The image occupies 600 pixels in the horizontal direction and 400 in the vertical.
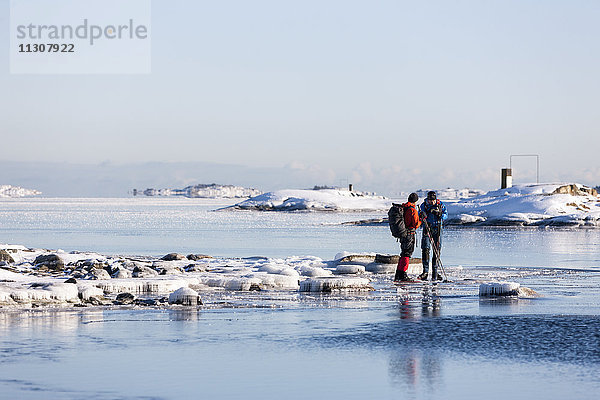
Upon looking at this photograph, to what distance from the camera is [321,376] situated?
904 centimetres

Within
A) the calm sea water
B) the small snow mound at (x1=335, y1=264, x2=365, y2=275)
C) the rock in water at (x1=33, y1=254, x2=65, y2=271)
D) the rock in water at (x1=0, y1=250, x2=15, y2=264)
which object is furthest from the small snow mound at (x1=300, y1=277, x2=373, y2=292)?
the rock in water at (x1=0, y1=250, x2=15, y2=264)

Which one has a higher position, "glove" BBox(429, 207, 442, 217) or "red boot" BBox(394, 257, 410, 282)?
→ "glove" BBox(429, 207, 442, 217)

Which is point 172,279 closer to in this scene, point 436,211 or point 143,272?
point 143,272

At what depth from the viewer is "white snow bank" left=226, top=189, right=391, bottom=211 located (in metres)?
132

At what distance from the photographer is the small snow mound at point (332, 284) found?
17188mm

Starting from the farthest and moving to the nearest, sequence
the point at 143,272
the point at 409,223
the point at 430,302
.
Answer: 1. the point at 143,272
2. the point at 409,223
3. the point at 430,302

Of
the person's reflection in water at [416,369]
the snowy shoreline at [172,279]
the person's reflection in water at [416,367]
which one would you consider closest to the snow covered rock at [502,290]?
the snowy shoreline at [172,279]

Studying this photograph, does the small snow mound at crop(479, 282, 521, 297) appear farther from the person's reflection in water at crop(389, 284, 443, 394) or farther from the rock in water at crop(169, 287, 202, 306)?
the rock in water at crop(169, 287, 202, 306)

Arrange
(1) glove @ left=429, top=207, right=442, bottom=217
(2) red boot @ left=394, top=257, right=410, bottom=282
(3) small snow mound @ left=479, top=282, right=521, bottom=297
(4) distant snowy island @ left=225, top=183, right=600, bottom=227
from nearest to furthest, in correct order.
→ (3) small snow mound @ left=479, top=282, right=521, bottom=297
(2) red boot @ left=394, top=257, right=410, bottom=282
(1) glove @ left=429, top=207, right=442, bottom=217
(4) distant snowy island @ left=225, top=183, right=600, bottom=227

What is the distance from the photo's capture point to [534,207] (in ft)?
228

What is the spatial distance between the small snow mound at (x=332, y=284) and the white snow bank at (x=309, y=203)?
112 metres

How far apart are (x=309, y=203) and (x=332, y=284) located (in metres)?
116

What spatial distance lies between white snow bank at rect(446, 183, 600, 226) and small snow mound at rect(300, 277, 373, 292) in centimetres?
4944

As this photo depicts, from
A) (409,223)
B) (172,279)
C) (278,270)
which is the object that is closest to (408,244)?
(409,223)
